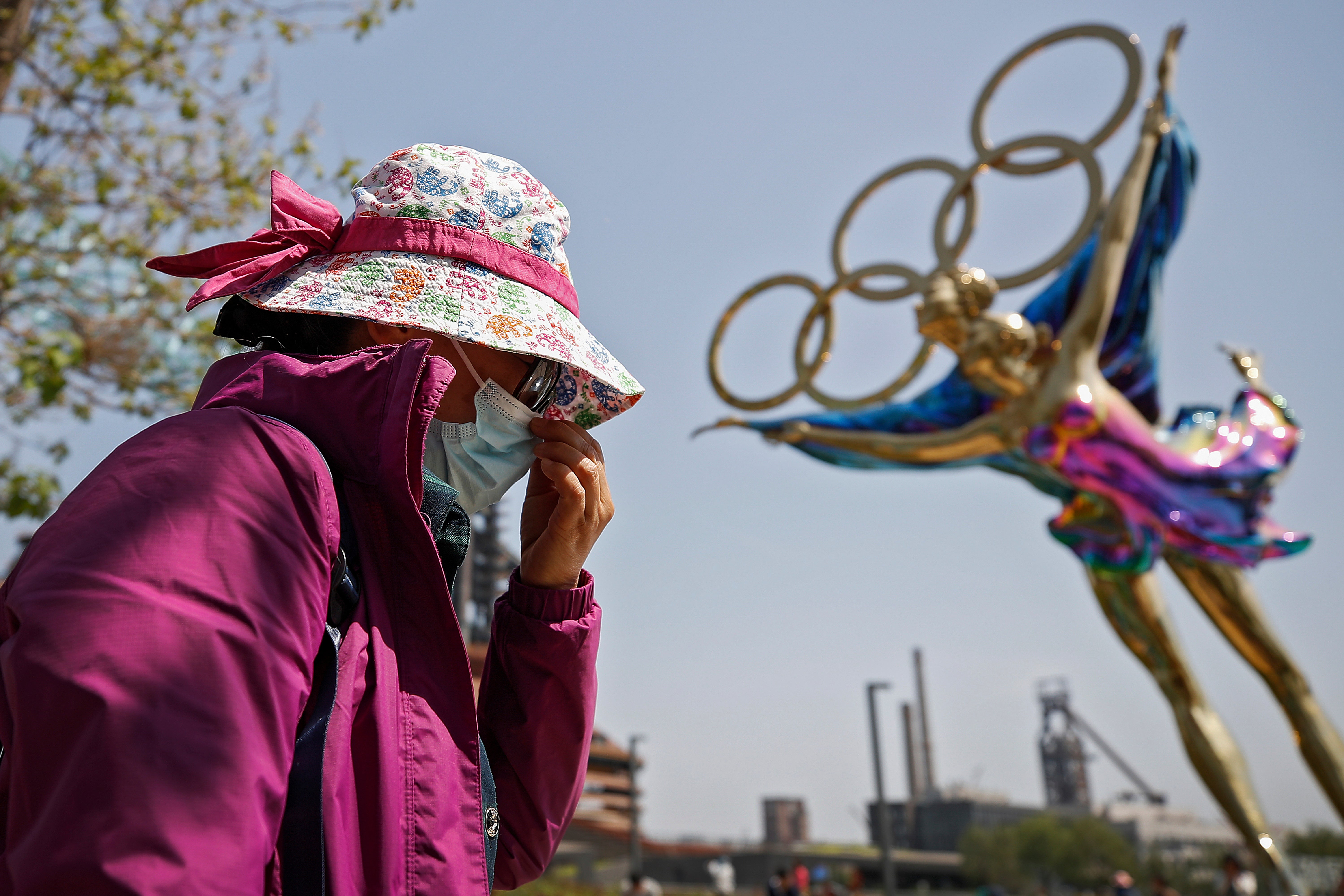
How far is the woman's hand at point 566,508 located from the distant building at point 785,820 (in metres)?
65.1

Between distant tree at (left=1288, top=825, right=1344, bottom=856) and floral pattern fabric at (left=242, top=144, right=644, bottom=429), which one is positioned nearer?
floral pattern fabric at (left=242, top=144, right=644, bottom=429)

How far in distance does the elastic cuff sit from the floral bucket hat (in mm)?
307

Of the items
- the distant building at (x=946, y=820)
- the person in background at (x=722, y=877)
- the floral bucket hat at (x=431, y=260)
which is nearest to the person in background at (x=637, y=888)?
the person in background at (x=722, y=877)

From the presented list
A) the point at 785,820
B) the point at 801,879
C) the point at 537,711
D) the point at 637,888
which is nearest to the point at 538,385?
the point at 537,711

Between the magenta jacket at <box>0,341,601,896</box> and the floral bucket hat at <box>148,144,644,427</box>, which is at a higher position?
the floral bucket hat at <box>148,144,644,427</box>

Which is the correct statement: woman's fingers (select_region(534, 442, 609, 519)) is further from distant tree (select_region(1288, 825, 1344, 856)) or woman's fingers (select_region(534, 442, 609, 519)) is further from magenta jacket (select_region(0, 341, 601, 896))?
distant tree (select_region(1288, 825, 1344, 856))

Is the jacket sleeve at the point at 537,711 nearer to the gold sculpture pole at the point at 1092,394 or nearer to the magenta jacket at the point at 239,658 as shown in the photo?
the magenta jacket at the point at 239,658

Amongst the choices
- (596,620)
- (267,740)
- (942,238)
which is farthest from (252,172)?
(267,740)

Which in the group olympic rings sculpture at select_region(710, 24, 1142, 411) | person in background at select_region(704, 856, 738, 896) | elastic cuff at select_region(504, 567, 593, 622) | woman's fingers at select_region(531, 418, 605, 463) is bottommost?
person in background at select_region(704, 856, 738, 896)


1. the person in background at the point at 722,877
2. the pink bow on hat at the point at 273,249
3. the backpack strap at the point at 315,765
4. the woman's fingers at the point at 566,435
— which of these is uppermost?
the pink bow on hat at the point at 273,249

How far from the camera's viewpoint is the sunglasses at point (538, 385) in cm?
154

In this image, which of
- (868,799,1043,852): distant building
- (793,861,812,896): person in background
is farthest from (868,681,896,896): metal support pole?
(868,799,1043,852): distant building

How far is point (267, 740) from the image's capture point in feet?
3.06

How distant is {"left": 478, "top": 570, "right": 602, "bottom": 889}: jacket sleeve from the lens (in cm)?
156
